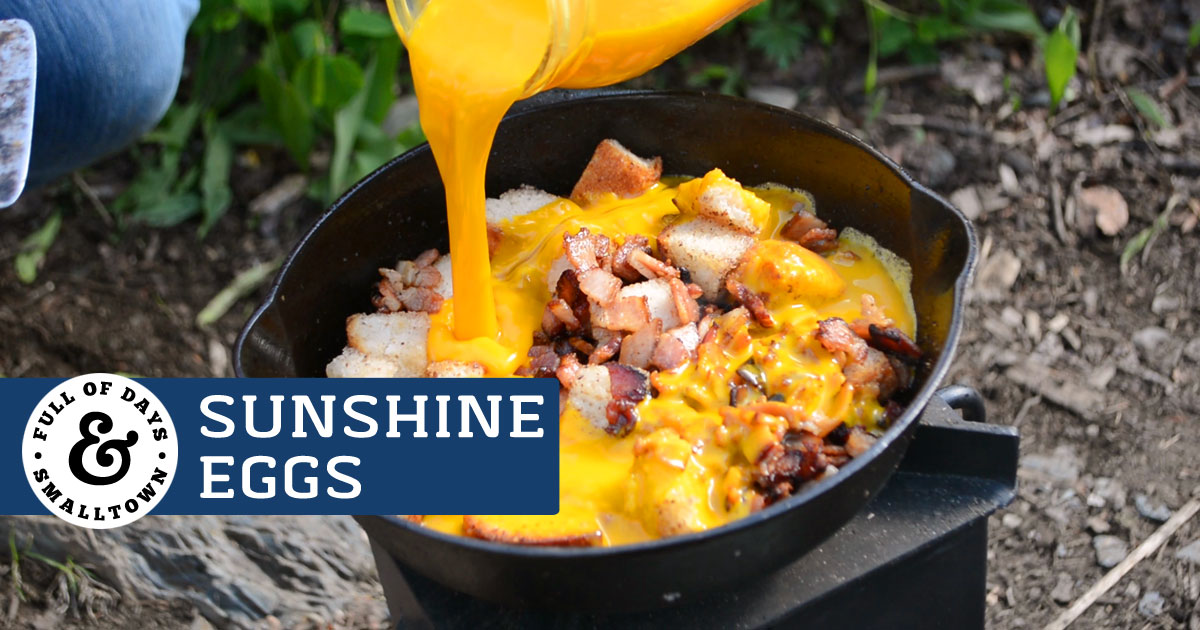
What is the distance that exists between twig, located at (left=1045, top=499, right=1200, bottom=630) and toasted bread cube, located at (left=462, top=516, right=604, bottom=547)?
1.49m

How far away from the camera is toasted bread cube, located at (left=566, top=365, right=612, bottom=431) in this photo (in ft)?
6.42

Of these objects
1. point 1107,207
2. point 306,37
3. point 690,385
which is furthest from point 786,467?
point 306,37

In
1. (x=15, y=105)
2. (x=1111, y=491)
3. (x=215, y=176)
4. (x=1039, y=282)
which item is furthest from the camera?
(x=215, y=176)

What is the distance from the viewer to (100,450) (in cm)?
232

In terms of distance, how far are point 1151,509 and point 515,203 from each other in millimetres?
1866

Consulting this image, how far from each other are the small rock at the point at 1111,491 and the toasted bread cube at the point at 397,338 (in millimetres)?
1904

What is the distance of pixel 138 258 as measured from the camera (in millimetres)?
3730

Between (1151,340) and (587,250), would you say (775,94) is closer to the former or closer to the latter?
(1151,340)

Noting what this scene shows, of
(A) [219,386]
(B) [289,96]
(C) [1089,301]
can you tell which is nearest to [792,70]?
(C) [1089,301]

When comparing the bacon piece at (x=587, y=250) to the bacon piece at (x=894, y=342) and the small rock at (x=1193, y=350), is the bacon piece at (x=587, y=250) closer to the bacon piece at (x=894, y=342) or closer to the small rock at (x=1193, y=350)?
the bacon piece at (x=894, y=342)

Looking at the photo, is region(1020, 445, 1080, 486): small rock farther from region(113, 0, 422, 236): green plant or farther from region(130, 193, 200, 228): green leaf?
region(130, 193, 200, 228): green leaf

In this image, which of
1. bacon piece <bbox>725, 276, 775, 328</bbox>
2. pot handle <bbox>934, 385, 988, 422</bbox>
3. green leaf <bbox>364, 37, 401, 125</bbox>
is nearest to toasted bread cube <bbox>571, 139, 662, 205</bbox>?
bacon piece <bbox>725, 276, 775, 328</bbox>

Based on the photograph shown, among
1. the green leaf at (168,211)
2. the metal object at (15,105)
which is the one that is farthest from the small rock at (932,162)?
the metal object at (15,105)

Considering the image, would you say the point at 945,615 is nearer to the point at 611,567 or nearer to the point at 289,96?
the point at 611,567
